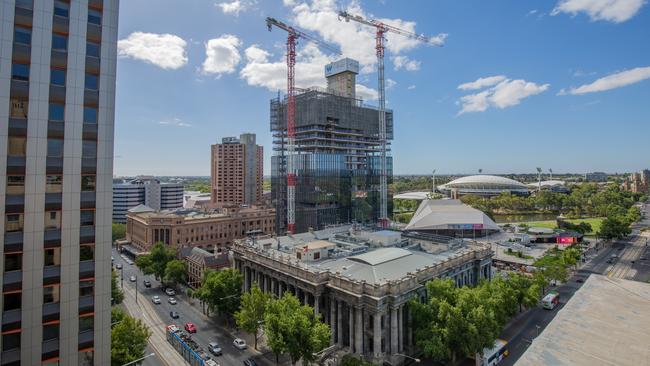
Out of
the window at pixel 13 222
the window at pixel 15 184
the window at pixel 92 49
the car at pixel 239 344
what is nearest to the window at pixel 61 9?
the window at pixel 92 49

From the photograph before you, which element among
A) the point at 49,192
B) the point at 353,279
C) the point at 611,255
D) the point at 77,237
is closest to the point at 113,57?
the point at 49,192

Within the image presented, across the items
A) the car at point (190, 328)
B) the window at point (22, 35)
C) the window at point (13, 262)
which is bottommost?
the car at point (190, 328)

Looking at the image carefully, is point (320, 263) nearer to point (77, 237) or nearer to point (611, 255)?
point (77, 237)

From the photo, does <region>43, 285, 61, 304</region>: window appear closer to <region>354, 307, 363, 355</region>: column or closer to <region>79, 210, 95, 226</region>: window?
<region>79, 210, 95, 226</region>: window

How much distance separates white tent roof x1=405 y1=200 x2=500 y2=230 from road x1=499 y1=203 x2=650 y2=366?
4163cm

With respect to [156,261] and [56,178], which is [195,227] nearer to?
[156,261]

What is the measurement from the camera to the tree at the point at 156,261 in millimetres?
103081

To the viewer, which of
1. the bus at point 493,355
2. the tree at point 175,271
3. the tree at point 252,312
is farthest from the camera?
the tree at point 175,271

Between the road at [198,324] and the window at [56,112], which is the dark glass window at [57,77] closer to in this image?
the window at [56,112]

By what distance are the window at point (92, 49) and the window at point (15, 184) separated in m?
14.6

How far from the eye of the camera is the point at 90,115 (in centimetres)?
3703

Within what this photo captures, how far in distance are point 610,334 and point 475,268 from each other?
4190cm

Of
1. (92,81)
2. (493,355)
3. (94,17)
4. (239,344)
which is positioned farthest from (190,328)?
(94,17)

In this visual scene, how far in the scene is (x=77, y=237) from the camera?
119ft
